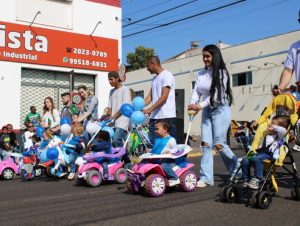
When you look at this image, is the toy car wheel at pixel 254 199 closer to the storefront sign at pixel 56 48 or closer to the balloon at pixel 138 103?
the balloon at pixel 138 103

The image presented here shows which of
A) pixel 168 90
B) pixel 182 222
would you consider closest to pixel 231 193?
pixel 182 222

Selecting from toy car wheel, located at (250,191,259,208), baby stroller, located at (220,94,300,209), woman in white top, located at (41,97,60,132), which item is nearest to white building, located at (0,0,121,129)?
woman in white top, located at (41,97,60,132)

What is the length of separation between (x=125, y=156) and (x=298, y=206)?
3446 mm

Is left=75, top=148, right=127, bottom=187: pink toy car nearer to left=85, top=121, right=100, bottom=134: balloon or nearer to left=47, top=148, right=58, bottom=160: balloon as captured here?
left=85, top=121, right=100, bottom=134: balloon

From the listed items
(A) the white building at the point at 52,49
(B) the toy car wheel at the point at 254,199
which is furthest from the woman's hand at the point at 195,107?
(A) the white building at the point at 52,49

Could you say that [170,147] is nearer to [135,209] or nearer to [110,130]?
[135,209]

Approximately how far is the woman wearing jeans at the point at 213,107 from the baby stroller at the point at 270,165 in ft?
2.75

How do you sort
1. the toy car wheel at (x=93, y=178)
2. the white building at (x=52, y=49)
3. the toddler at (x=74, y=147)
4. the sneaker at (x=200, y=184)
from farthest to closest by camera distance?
the white building at (x=52, y=49)
the toddler at (x=74, y=147)
the toy car wheel at (x=93, y=178)
the sneaker at (x=200, y=184)

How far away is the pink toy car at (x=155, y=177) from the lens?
5.64 meters

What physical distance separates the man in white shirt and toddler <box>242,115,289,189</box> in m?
1.57

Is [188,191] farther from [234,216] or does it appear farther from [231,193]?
[234,216]

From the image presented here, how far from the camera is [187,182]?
598 cm

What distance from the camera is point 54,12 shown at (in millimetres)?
16266

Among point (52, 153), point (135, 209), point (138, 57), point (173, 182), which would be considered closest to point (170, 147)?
point (173, 182)
